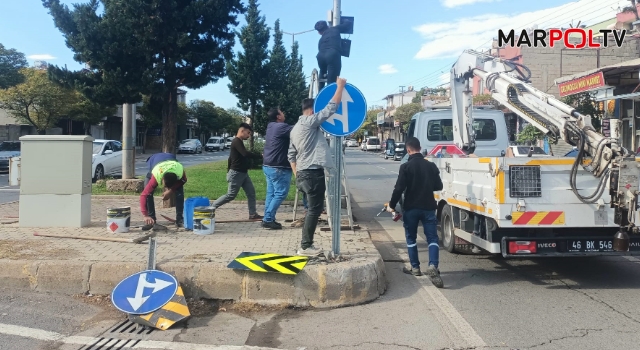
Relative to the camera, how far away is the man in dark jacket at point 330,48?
7207 mm

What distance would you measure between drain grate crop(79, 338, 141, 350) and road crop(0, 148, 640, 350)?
0.15m

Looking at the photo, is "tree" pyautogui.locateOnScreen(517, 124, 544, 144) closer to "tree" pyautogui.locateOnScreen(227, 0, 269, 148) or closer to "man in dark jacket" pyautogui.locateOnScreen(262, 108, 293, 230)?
"tree" pyautogui.locateOnScreen(227, 0, 269, 148)

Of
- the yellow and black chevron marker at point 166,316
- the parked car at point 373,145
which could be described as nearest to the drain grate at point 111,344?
the yellow and black chevron marker at point 166,316

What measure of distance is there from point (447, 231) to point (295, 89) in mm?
22916

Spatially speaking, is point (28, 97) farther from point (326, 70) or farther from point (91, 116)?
point (326, 70)

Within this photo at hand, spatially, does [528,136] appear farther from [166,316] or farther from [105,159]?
[166,316]

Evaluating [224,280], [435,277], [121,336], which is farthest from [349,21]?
[121,336]

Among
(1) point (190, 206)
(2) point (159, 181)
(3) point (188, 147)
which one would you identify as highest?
(3) point (188, 147)

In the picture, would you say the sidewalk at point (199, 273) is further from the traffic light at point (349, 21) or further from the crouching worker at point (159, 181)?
the traffic light at point (349, 21)

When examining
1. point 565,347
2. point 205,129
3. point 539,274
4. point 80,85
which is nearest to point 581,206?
point 539,274

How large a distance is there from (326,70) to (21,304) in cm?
462

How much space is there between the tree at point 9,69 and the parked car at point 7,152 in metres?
15.8

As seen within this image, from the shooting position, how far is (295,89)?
30391 mm

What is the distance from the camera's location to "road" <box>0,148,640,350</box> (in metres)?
4.66
